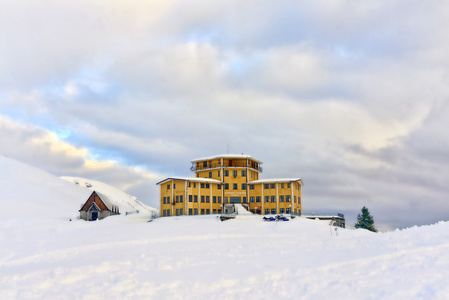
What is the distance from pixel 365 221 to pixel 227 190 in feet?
98.4

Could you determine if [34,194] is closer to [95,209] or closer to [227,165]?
[95,209]

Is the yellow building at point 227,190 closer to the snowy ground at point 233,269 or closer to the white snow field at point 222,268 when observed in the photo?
the white snow field at point 222,268

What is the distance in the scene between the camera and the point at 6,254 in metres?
39.0

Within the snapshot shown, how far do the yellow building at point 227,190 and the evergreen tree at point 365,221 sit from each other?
42.2 feet

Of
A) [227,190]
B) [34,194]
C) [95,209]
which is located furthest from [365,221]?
[34,194]

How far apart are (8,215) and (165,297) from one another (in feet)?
275

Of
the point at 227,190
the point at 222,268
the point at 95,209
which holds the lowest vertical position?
the point at 222,268

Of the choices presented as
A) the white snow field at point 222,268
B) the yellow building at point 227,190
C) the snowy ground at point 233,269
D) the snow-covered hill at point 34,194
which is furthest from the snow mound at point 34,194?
the snowy ground at point 233,269

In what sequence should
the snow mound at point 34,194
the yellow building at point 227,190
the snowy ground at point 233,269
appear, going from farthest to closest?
the snow mound at point 34,194
the yellow building at point 227,190
the snowy ground at point 233,269

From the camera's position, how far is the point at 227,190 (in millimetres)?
85250

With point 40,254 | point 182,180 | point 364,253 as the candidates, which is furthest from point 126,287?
point 182,180

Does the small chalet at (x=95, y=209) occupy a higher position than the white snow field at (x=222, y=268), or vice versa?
the small chalet at (x=95, y=209)

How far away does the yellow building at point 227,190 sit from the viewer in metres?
79.6

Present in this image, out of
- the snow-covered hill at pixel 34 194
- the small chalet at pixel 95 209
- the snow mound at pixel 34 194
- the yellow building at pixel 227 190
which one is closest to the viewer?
the yellow building at pixel 227 190
